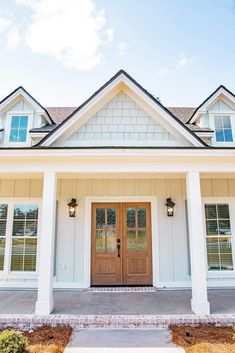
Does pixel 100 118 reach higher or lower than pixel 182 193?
higher

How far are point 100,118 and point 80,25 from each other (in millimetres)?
2641

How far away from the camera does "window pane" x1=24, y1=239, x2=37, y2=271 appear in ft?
22.9

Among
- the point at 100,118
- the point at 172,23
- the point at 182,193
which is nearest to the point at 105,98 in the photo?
the point at 100,118

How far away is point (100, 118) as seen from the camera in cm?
694

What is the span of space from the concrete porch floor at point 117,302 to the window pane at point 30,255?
Answer: 2.13ft

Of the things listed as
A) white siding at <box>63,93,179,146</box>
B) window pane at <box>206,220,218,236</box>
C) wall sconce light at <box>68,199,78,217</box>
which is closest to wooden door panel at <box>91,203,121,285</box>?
wall sconce light at <box>68,199,78,217</box>

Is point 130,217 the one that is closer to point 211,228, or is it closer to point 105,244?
point 105,244

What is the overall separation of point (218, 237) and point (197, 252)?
2500 millimetres

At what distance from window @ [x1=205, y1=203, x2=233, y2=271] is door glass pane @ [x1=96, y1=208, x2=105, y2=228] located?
3012 millimetres

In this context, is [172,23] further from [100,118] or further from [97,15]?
[100,118]

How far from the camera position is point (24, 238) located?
710cm

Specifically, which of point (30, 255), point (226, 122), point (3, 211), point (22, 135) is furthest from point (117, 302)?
point (226, 122)

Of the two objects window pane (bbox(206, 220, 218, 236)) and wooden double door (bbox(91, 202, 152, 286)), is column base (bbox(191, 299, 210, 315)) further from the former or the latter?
window pane (bbox(206, 220, 218, 236))

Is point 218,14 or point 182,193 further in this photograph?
point 182,193
